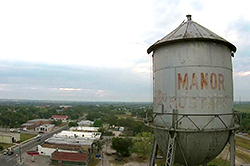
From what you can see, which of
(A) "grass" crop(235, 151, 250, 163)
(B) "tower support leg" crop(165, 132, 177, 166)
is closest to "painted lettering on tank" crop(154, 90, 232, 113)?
(B) "tower support leg" crop(165, 132, 177, 166)

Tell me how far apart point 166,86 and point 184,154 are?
Result: 2.43 m

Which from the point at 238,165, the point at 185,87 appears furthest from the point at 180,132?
the point at 238,165

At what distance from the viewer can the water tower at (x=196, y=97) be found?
6.10 metres

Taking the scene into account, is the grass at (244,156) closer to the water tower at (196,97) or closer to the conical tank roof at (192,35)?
the water tower at (196,97)

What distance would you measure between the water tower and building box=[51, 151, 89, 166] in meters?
24.9

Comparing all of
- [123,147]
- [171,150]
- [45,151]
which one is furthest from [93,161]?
[171,150]

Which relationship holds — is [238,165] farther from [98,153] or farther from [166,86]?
[166,86]

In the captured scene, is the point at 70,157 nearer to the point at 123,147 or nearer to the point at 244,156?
the point at 123,147

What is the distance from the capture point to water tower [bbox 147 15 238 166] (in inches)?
240

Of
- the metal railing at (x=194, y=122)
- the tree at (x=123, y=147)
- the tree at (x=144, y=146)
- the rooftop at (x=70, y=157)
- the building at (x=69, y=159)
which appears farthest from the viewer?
the tree at (x=123, y=147)

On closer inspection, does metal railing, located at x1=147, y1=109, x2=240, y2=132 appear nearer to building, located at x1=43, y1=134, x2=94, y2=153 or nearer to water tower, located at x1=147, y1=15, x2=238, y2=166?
water tower, located at x1=147, y1=15, x2=238, y2=166

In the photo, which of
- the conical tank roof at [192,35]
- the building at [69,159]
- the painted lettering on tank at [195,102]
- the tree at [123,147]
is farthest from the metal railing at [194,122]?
the tree at [123,147]

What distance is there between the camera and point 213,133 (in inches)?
243

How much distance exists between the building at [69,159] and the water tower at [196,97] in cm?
2492
